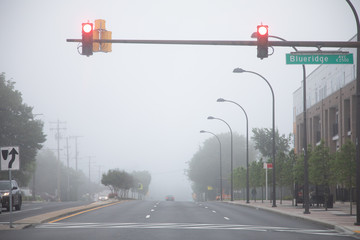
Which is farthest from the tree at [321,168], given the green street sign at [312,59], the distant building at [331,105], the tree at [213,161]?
the tree at [213,161]

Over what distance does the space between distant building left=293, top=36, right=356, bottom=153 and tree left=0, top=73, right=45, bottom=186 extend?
104 ft

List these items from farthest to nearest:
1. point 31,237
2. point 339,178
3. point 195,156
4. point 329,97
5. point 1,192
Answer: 1. point 195,156
2. point 329,97
3. point 1,192
4. point 339,178
5. point 31,237

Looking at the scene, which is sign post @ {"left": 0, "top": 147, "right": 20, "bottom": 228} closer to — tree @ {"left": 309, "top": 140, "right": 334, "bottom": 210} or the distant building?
tree @ {"left": 309, "top": 140, "right": 334, "bottom": 210}

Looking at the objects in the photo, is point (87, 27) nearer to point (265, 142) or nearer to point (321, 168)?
point (321, 168)

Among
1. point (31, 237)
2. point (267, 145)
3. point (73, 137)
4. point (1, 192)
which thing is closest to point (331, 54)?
point (31, 237)

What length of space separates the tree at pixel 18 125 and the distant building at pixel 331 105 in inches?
1249

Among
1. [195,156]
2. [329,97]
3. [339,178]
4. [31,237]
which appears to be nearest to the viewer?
[31,237]

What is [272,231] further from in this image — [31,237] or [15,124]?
[15,124]

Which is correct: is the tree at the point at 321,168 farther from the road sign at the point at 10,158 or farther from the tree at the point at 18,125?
the tree at the point at 18,125

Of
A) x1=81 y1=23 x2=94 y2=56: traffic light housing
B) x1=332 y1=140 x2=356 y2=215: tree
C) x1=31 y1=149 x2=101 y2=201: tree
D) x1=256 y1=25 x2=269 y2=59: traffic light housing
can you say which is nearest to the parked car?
x1=81 y1=23 x2=94 y2=56: traffic light housing

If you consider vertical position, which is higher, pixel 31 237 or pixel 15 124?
pixel 15 124

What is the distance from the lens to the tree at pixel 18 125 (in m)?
63.5

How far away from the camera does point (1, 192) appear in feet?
109

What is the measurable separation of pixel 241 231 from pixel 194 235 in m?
2.42
